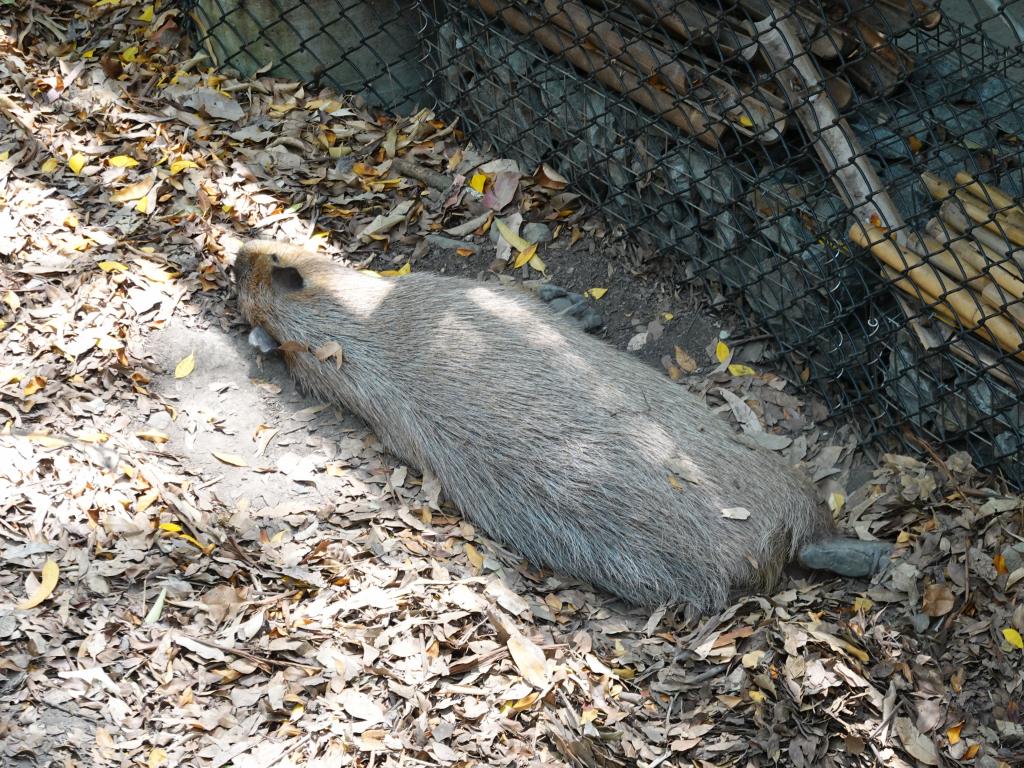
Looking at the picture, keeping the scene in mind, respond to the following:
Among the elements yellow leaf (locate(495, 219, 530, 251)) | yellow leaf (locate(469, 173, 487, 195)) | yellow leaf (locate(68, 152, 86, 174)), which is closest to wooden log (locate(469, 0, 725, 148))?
yellow leaf (locate(469, 173, 487, 195))

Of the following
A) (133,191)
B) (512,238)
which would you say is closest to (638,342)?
(512,238)

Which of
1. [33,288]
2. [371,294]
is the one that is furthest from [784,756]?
[33,288]

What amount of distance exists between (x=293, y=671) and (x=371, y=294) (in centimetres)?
184

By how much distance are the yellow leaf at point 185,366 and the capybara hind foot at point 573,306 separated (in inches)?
62.6

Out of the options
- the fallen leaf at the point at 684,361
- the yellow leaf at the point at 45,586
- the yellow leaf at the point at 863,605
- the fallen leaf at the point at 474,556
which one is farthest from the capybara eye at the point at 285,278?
the yellow leaf at the point at 863,605

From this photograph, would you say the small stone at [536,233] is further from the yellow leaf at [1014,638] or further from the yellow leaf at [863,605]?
the yellow leaf at [1014,638]

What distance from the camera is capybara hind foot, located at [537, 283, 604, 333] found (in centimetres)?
461

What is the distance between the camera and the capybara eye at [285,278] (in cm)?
447

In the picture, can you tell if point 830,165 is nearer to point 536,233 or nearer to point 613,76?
point 613,76

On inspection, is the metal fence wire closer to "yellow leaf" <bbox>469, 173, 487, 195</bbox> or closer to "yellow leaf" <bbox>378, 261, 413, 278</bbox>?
"yellow leaf" <bbox>469, 173, 487, 195</bbox>

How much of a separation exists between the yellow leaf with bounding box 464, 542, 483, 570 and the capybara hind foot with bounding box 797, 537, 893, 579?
119cm

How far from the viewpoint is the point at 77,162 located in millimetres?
4906

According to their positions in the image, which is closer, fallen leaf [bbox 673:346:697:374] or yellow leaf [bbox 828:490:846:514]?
yellow leaf [bbox 828:490:846:514]

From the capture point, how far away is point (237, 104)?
529 cm
